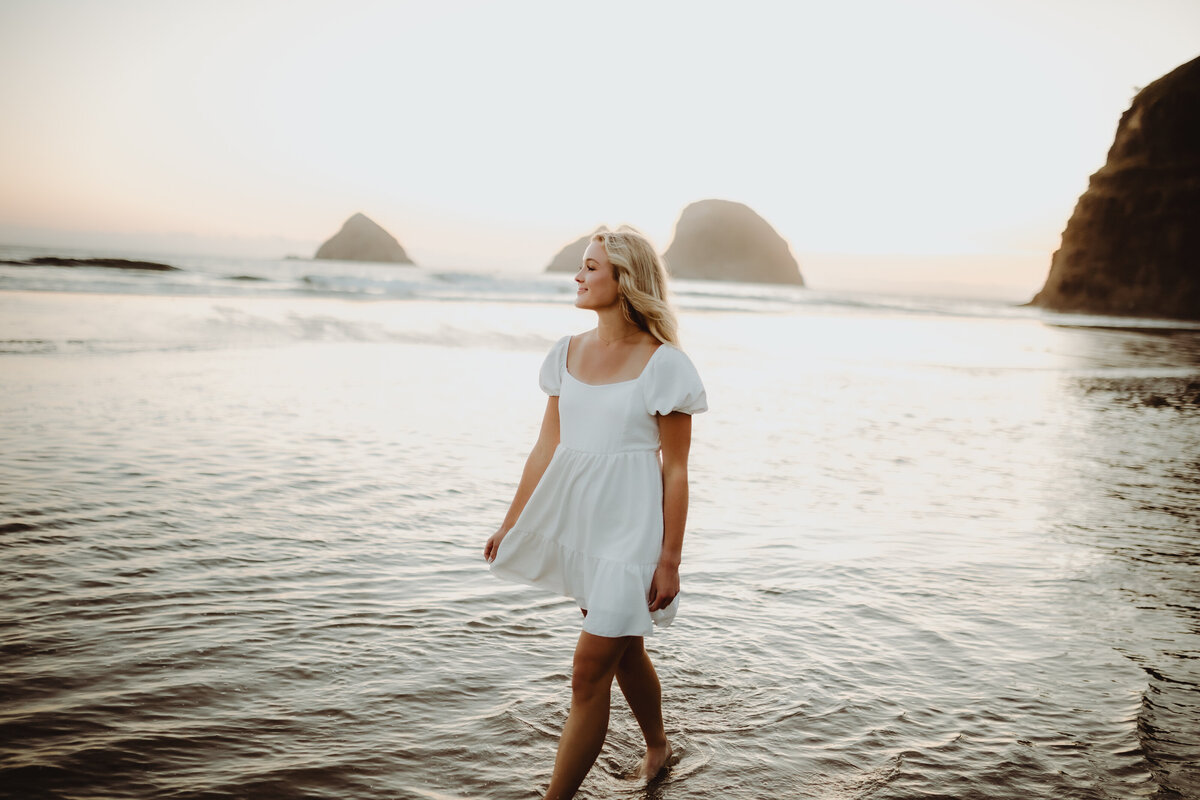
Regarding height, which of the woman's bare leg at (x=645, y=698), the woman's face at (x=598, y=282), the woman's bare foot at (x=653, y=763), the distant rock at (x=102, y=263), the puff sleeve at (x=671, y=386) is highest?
the distant rock at (x=102, y=263)

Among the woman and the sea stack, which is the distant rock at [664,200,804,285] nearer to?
the sea stack

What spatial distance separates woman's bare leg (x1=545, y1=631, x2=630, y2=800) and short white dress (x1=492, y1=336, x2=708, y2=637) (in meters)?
0.11

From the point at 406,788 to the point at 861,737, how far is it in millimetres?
1714

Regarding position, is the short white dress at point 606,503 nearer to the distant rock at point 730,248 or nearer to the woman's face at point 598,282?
the woman's face at point 598,282

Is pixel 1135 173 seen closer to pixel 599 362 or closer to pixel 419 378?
pixel 419 378

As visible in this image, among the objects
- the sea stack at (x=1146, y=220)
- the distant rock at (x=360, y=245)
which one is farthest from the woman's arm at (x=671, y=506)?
the distant rock at (x=360, y=245)

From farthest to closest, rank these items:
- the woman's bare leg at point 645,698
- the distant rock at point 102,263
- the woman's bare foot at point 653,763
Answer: the distant rock at point 102,263 < the woman's bare foot at point 653,763 < the woman's bare leg at point 645,698

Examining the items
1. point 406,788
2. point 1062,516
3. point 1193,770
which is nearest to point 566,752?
point 406,788

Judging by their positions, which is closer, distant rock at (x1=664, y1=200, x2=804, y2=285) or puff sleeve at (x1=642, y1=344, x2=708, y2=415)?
puff sleeve at (x1=642, y1=344, x2=708, y2=415)

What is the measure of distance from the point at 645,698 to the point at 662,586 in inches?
23.1

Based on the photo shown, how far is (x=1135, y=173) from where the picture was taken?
66.4m

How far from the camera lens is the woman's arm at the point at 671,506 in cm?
256

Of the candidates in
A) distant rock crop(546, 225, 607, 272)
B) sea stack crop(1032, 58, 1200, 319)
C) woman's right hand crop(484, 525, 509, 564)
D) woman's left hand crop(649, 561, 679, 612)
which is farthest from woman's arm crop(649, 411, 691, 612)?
distant rock crop(546, 225, 607, 272)

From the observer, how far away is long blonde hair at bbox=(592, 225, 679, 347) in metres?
2.63
